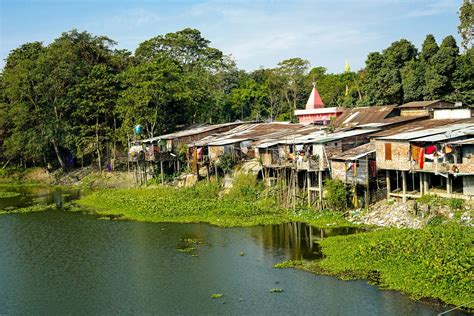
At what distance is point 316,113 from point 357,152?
18.6 metres

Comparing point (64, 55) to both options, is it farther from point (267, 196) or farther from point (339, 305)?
point (339, 305)

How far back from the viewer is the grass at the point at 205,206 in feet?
113

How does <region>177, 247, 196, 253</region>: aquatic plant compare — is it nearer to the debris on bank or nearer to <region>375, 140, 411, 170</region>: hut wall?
the debris on bank

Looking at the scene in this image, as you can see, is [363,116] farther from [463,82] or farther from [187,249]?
[187,249]

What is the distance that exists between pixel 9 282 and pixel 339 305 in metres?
15.2

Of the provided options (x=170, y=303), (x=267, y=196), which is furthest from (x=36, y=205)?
(x=170, y=303)

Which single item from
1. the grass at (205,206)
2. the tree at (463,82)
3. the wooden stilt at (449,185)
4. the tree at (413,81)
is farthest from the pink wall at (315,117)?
the wooden stilt at (449,185)

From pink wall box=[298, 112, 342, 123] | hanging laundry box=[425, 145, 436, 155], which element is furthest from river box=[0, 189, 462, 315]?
pink wall box=[298, 112, 342, 123]

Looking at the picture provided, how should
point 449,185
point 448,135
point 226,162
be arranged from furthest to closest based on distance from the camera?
1. point 226,162
2. point 448,135
3. point 449,185

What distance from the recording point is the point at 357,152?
34.2 metres

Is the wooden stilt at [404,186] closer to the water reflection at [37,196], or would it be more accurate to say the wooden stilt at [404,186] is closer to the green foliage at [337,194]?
the green foliage at [337,194]

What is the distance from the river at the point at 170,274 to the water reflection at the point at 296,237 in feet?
0.19

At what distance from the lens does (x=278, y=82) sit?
70.0 m

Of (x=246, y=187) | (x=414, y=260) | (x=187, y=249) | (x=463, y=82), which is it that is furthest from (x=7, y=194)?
(x=463, y=82)
